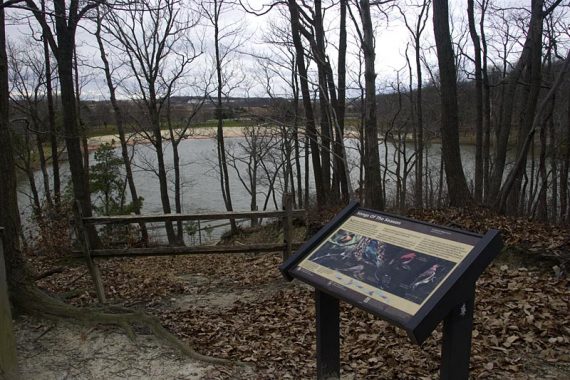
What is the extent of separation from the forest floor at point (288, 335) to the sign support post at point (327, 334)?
23.8 inches

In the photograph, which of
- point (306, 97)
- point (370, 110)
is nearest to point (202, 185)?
point (306, 97)

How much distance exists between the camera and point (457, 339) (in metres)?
2.61

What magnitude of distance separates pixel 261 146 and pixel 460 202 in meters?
19.7

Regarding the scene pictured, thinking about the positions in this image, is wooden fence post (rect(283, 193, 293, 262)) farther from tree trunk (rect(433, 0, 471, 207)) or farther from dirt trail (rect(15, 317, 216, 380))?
tree trunk (rect(433, 0, 471, 207))

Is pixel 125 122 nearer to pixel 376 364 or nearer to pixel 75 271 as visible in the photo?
pixel 75 271

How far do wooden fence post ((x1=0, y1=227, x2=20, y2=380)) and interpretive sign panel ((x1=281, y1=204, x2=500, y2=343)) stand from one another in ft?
6.66

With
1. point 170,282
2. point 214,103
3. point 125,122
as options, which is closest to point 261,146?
point 214,103

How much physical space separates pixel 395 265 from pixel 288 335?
102 inches

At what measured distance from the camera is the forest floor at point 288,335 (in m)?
3.99

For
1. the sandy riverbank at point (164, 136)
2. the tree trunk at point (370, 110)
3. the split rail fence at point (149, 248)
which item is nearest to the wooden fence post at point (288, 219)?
the split rail fence at point (149, 248)

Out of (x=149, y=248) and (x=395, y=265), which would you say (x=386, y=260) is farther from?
(x=149, y=248)

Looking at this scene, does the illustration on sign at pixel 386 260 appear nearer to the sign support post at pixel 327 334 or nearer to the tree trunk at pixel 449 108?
the sign support post at pixel 327 334

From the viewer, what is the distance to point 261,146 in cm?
2814

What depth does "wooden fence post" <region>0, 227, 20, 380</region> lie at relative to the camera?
3.30 meters
